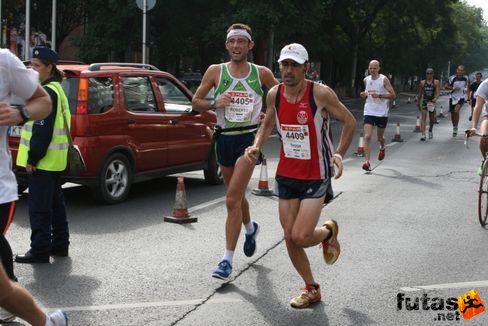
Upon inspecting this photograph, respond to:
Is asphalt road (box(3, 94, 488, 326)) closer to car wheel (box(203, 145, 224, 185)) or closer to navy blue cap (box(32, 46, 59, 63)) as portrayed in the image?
car wheel (box(203, 145, 224, 185))

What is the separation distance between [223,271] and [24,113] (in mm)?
2498

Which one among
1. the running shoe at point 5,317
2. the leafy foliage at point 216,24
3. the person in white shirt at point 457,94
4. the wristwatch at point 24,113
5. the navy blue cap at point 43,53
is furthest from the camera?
the leafy foliage at point 216,24

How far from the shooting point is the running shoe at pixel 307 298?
507 centimetres

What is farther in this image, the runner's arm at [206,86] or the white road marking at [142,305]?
the runner's arm at [206,86]

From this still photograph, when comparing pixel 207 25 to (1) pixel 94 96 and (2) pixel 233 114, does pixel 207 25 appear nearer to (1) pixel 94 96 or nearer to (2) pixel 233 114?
(1) pixel 94 96

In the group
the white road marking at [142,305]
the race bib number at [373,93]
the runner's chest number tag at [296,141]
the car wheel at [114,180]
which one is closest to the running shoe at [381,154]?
the race bib number at [373,93]

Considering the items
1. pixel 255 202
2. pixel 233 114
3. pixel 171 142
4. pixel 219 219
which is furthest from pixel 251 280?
pixel 171 142

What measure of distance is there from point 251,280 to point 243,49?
1.86m

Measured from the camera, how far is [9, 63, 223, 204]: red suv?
8625 millimetres

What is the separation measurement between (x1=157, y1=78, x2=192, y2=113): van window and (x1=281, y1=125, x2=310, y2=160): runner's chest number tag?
495cm

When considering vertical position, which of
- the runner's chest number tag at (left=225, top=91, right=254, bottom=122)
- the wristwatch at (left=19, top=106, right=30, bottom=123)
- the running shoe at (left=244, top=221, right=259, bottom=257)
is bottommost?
the running shoe at (left=244, top=221, right=259, bottom=257)

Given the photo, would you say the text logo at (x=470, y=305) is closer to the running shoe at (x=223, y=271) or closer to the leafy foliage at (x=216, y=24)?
the running shoe at (x=223, y=271)

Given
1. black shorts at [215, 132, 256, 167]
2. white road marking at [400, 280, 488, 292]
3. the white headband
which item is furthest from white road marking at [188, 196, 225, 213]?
Answer: white road marking at [400, 280, 488, 292]

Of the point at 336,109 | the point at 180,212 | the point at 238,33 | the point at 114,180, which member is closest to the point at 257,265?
the point at 336,109
